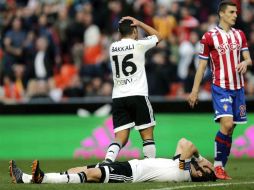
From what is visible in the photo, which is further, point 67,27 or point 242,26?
point 67,27

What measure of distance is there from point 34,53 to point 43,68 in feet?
1.69

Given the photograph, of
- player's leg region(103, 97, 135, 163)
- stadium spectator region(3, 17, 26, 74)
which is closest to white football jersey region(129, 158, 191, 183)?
player's leg region(103, 97, 135, 163)

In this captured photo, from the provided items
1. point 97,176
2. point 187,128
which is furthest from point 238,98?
point 187,128

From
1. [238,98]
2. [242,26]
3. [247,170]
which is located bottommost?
[247,170]

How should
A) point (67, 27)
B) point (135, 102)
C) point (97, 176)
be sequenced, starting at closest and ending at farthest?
1. point (97, 176)
2. point (135, 102)
3. point (67, 27)

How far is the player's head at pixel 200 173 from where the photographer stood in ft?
35.9

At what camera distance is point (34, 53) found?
20719 millimetres

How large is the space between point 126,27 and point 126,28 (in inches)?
0.6

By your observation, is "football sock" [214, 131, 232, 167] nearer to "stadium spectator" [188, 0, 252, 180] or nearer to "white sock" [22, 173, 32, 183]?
"stadium spectator" [188, 0, 252, 180]

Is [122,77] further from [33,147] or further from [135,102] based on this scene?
[33,147]

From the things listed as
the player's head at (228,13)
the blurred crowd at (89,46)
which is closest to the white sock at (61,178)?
the player's head at (228,13)

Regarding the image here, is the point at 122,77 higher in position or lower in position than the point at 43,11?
lower

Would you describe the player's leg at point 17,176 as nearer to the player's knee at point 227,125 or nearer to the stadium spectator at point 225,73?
the stadium spectator at point 225,73

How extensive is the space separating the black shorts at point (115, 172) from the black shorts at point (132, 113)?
1.67 m
